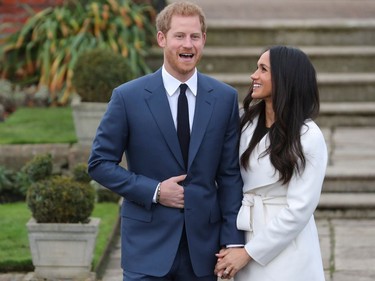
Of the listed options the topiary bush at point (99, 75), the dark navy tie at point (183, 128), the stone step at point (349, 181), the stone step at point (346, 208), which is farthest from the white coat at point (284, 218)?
the topiary bush at point (99, 75)

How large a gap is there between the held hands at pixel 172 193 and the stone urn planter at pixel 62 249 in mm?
2383

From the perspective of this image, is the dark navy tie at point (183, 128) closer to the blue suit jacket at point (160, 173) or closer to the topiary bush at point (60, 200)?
the blue suit jacket at point (160, 173)

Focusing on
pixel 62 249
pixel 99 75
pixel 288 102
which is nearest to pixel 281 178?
pixel 288 102

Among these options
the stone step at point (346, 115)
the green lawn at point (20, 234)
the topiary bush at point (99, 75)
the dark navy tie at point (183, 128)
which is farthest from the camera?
the stone step at point (346, 115)

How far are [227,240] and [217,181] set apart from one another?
0.26m

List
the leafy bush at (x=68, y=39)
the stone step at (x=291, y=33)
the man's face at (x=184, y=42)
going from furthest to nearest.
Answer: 1. the stone step at (x=291, y=33)
2. the leafy bush at (x=68, y=39)
3. the man's face at (x=184, y=42)

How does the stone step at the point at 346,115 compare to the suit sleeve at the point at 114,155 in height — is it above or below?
below

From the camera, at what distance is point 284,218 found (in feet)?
14.9

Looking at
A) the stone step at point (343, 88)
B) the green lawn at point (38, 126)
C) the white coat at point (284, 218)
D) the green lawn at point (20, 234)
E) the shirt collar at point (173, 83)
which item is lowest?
the green lawn at point (20, 234)

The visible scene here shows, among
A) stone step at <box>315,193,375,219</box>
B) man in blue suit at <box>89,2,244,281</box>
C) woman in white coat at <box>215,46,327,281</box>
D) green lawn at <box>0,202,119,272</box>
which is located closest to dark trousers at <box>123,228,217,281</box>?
man in blue suit at <box>89,2,244,281</box>

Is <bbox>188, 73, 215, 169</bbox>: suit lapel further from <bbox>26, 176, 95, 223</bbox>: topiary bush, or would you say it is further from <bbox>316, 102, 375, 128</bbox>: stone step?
<bbox>316, 102, 375, 128</bbox>: stone step

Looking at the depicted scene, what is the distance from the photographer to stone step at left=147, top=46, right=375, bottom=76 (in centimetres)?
1123

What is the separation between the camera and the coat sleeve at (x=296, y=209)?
14.9 ft

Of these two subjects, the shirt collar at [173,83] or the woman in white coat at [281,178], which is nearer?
the woman in white coat at [281,178]
